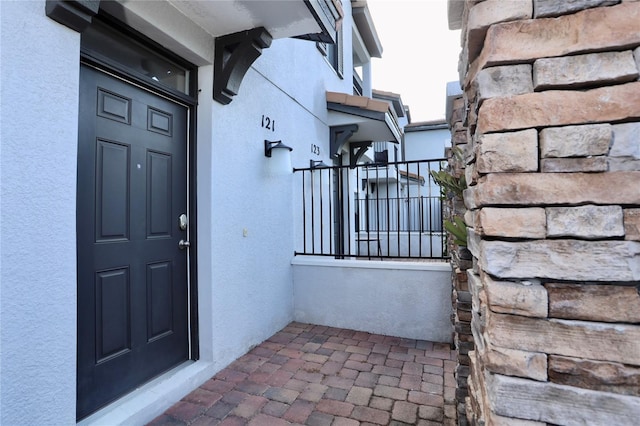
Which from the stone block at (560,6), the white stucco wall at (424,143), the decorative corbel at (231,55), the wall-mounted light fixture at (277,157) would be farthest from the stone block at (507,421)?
the white stucco wall at (424,143)

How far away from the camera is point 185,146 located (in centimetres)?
260

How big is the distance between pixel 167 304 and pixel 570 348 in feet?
7.71

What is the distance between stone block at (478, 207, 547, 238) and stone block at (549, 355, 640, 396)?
30 cm

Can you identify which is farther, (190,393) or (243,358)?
(243,358)

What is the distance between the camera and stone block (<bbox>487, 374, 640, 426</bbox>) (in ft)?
2.49

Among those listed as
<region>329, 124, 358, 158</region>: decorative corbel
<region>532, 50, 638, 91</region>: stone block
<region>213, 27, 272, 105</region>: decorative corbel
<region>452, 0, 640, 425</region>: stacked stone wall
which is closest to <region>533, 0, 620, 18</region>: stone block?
<region>452, 0, 640, 425</region>: stacked stone wall

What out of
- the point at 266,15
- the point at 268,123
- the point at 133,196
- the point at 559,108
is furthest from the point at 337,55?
the point at 559,108

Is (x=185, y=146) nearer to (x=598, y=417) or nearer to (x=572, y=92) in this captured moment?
(x=572, y=92)

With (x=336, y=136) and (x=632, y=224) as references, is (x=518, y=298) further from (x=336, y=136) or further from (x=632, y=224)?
(x=336, y=136)

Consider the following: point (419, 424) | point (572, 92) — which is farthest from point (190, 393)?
point (572, 92)

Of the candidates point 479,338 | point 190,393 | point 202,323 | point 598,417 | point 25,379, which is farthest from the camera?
point 202,323

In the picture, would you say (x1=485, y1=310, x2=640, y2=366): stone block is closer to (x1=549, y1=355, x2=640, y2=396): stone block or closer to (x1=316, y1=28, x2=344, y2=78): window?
(x1=549, y1=355, x2=640, y2=396): stone block

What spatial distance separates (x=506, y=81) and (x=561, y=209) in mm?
354

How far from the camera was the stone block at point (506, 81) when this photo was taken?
2.81ft
